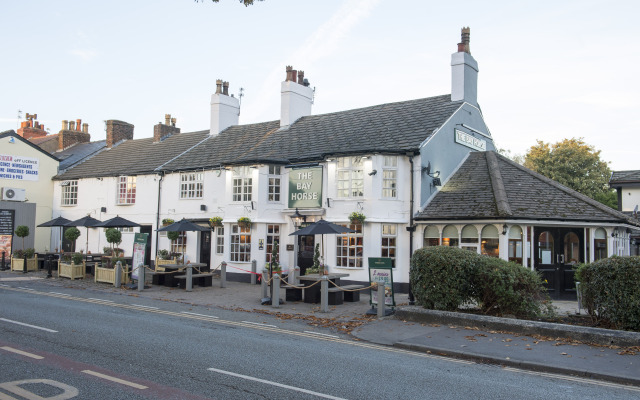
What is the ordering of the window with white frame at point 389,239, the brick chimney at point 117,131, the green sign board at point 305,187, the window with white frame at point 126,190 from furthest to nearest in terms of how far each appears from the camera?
1. the brick chimney at point 117,131
2. the window with white frame at point 126,190
3. the green sign board at point 305,187
4. the window with white frame at point 389,239

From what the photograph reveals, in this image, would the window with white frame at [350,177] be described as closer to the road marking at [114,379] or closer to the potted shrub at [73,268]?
the potted shrub at [73,268]

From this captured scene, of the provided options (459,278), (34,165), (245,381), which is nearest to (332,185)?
(459,278)

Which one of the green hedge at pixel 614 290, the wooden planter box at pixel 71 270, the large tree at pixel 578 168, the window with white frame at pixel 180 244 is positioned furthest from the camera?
the large tree at pixel 578 168

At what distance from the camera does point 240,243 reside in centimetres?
2277

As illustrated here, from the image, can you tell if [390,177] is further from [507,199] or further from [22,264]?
[22,264]

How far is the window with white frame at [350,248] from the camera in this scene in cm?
1962

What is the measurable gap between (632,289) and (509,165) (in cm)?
1191

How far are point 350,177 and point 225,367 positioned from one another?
523 inches

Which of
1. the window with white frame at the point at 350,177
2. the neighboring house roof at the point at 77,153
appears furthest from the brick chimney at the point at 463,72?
the neighboring house roof at the point at 77,153

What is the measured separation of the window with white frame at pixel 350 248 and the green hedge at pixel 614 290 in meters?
9.65

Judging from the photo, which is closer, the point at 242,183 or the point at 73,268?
the point at 73,268

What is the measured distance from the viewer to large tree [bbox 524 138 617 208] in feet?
128

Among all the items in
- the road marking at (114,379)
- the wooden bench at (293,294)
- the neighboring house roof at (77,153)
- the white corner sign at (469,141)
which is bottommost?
the wooden bench at (293,294)

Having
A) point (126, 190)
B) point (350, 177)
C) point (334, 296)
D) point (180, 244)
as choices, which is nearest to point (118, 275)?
point (180, 244)
